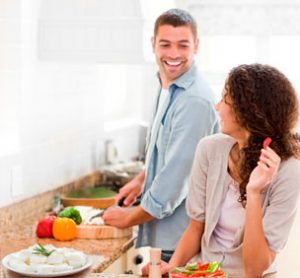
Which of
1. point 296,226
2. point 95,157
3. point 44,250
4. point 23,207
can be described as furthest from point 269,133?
point 95,157

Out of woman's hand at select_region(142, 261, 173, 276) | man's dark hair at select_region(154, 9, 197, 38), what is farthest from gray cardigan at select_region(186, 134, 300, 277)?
man's dark hair at select_region(154, 9, 197, 38)

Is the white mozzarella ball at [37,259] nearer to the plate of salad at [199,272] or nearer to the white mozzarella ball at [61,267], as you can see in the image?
the white mozzarella ball at [61,267]

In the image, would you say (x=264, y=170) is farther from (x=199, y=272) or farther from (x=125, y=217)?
(x=125, y=217)

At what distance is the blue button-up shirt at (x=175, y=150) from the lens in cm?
280

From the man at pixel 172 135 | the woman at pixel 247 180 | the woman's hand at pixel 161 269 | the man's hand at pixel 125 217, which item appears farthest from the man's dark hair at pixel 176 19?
the woman's hand at pixel 161 269

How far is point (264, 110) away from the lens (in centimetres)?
229

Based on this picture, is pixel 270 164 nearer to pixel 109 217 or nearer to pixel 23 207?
pixel 109 217

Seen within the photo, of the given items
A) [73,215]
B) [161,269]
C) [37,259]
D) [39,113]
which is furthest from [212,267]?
[39,113]

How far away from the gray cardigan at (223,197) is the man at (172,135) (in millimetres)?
362

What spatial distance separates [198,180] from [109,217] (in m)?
0.70

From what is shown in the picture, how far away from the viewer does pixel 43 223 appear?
9.51 feet

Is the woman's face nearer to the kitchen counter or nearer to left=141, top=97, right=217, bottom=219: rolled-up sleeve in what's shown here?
left=141, top=97, right=217, bottom=219: rolled-up sleeve

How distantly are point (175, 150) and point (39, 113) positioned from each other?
0.87 metres

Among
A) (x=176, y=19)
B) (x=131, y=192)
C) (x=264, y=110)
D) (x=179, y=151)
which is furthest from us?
(x=131, y=192)
